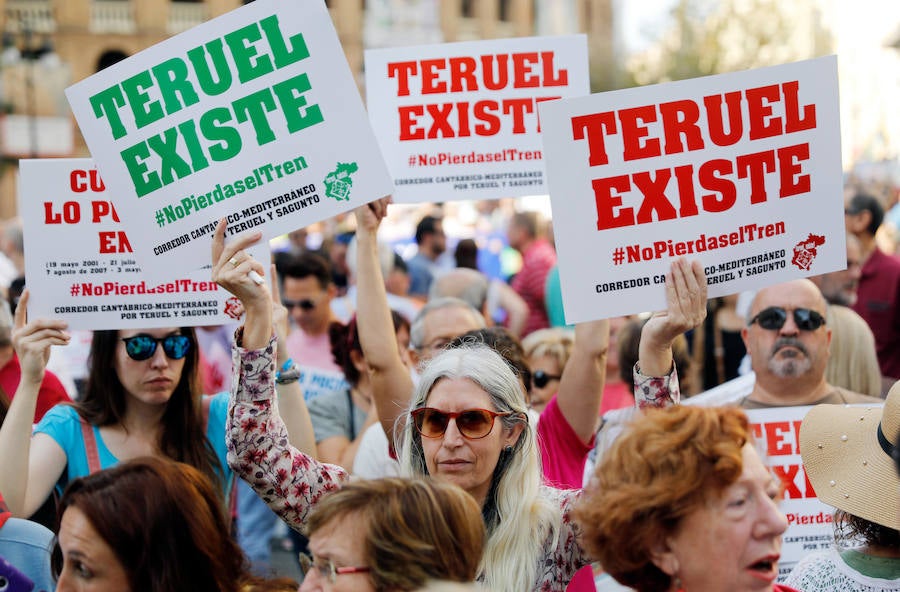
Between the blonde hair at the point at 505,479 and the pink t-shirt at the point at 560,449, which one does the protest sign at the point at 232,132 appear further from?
the pink t-shirt at the point at 560,449

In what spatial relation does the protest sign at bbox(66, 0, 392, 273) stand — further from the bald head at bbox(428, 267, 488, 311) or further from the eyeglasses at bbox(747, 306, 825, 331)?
the bald head at bbox(428, 267, 488, 311)

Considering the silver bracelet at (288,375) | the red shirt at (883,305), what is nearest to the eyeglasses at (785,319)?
the silver bracelet at (288,375)

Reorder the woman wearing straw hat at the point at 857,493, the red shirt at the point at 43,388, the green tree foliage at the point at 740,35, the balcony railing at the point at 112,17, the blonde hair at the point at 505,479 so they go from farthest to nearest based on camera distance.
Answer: the balcony railing at the point at 112,17, the green tree foliage at the point at 740,35, the red shirt at the point at 43,388, the blonde hair at the point at 505,479, the woman wearing straw hat at the point at 857,493

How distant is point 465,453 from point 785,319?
2.17m

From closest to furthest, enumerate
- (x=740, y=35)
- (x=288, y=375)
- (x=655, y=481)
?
(x=655, y=481)
(x=288, y=375)
(x=740, y=35)

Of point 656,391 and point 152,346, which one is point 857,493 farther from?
point 152,346

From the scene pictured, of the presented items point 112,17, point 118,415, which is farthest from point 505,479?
point 112,17

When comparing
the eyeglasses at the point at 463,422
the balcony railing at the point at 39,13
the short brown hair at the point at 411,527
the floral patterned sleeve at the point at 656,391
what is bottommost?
the short brown hair at the point at 411,527

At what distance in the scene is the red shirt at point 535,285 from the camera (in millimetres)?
9914

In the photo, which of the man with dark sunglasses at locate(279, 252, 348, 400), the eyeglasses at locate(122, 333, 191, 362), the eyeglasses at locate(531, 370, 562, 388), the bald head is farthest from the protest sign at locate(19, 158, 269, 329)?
the bald head

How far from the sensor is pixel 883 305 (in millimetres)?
7762

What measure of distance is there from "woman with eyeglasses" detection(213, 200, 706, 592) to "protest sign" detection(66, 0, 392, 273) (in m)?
0.46

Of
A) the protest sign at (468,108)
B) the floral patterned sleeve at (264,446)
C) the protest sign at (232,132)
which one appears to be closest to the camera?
the floral patterned sleeve at (264,446)

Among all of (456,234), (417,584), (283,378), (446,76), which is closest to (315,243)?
(456,234)
